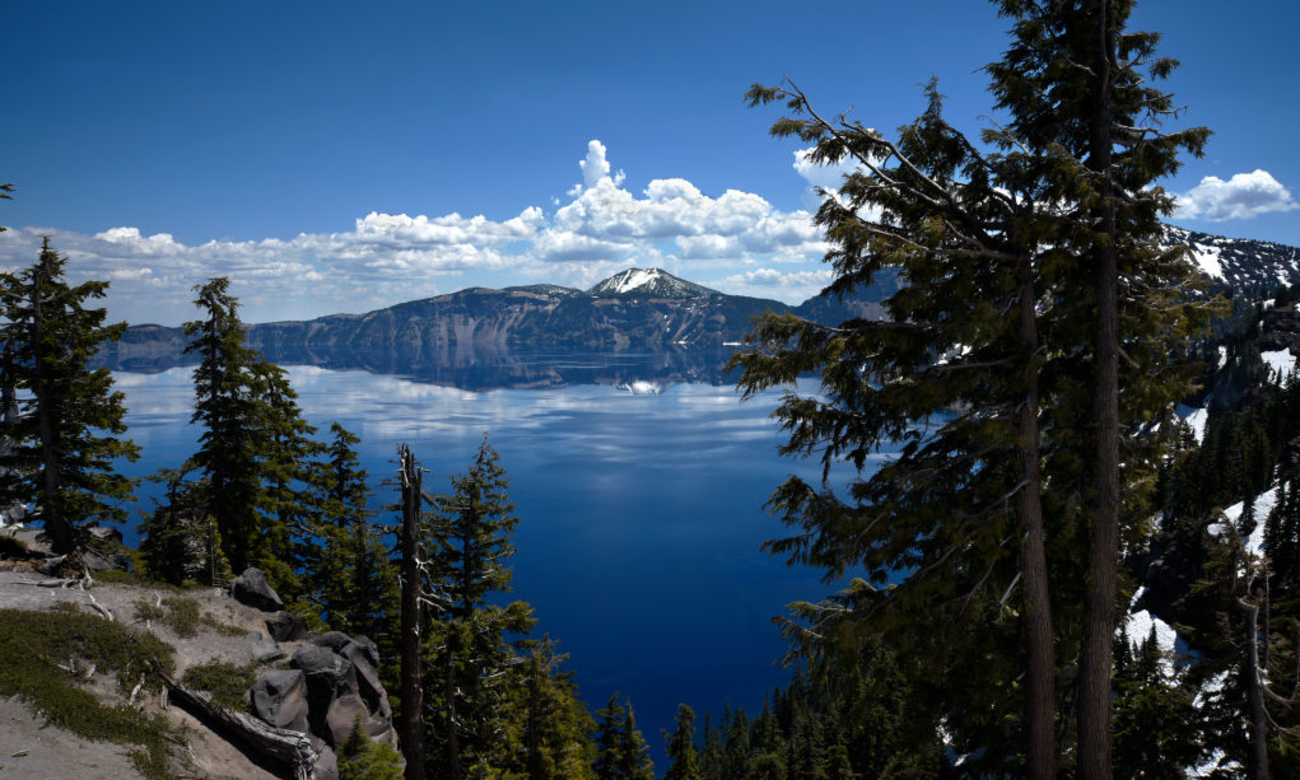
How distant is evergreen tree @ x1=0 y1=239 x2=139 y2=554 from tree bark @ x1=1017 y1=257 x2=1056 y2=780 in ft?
67.5

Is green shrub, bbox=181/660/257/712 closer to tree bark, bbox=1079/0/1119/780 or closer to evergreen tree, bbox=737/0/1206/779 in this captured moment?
evergreen tree, bbox=737/0/1206/779

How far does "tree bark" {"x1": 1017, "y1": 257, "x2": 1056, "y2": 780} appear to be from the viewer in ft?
24.5

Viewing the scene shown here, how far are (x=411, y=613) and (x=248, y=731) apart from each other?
4.68 meters

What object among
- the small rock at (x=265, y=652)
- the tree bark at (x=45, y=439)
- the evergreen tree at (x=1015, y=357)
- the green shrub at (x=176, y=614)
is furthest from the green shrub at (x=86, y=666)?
the evergreen tree at (x=1015, y=357)

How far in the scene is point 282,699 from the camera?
13.5 m

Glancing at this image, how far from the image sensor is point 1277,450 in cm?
8594

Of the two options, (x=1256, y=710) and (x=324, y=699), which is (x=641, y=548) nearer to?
(x=324, y=699)

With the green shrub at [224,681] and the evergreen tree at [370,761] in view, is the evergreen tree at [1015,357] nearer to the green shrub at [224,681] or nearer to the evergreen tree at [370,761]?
the evergreen tree at [370,761]

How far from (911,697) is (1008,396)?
404 cm

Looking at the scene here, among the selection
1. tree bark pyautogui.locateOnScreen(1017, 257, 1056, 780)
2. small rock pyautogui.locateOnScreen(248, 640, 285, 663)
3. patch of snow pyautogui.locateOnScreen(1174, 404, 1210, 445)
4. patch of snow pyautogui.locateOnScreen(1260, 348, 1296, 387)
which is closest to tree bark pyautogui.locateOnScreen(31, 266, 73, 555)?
small rock pyautogui.locateOnScreen(248, 640, 285, 663)

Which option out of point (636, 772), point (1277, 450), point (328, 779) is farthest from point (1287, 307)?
point (328, 779)

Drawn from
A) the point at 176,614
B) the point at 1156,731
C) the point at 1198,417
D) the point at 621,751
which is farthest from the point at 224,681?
the point at 1198,417

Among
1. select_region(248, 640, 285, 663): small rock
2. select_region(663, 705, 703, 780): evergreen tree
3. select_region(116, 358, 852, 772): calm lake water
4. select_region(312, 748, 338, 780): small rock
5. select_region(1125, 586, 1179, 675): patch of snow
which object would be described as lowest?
select_region(1125, 586, 1179, 675): patch of snow

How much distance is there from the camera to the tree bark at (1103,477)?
7.44 m
